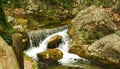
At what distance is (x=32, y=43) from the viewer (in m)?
16.2

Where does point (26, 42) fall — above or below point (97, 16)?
below

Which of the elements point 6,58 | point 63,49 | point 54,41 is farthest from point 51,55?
point 6,58

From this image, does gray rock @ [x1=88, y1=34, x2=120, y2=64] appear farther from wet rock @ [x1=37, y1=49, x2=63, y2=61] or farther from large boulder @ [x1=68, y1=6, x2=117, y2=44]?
wet rock @ [x1=37, y1=49, x2=63, y2=61]

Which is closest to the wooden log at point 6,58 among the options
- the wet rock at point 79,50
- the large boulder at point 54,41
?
the wet rock at point 79,50

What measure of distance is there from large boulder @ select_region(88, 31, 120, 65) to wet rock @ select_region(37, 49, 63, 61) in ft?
6.10

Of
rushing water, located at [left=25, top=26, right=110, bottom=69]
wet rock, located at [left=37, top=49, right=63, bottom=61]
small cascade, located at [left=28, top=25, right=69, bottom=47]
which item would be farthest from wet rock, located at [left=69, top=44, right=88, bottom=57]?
small cascade, located at [left=28, top=25, right=69, bottom=47]

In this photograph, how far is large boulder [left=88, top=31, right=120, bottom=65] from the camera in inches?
527

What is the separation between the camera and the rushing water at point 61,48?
1343cm

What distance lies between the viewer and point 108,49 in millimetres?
13828

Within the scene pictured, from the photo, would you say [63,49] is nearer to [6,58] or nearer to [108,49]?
[108,49]

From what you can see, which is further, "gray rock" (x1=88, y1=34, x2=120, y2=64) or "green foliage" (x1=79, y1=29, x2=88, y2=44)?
"green foliage" (x1=79, y1=29, x2=88, y2=44)

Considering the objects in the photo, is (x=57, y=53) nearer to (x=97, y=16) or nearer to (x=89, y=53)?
(x=89, y=53)

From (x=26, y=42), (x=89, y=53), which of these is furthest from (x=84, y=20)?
(x=26, y=42)

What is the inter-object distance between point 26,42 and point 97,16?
5053mm
